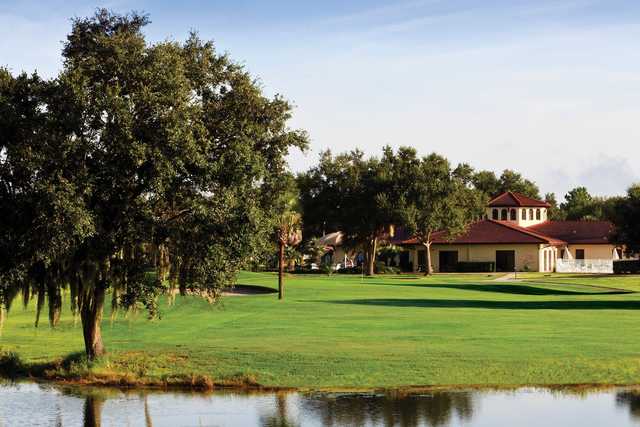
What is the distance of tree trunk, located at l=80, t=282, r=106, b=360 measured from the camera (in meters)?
26.8

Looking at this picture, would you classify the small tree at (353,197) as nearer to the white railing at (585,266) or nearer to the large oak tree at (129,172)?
the white railing at (585,266)

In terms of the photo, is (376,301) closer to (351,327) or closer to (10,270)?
(351,327)

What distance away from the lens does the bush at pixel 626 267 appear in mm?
103319

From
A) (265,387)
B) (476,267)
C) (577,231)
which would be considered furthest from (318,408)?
(577,231)

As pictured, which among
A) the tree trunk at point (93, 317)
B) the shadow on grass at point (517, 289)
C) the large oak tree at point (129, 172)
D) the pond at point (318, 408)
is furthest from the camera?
the shadow on grass at point (517, 289)

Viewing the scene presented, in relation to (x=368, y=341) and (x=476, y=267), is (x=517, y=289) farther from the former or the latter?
→ (x=368, y=341)

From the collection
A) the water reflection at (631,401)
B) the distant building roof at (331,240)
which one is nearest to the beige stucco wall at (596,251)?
the distant building roof at (331,240)

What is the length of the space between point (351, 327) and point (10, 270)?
1705 centimetres

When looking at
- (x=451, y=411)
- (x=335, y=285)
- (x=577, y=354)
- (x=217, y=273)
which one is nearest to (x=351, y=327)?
(x=577, y=354)

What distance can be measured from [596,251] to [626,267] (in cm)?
1218

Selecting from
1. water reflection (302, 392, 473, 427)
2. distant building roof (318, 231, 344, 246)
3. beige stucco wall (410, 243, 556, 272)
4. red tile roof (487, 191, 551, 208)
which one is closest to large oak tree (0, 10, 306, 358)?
water reflection (302, 392, 473, 427)

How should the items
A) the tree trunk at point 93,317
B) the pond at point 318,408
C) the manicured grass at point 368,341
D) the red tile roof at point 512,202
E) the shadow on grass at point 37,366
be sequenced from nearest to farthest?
the pond at point 318,408, the tree trunk at point 93,317, the manicured grass at point 368,341, the shadow on grass at point 37,366, the red tile roof at point 512,202

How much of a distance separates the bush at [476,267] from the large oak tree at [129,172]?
82.0 metres

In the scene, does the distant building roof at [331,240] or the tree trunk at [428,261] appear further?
the distant building roof at [331,240]
